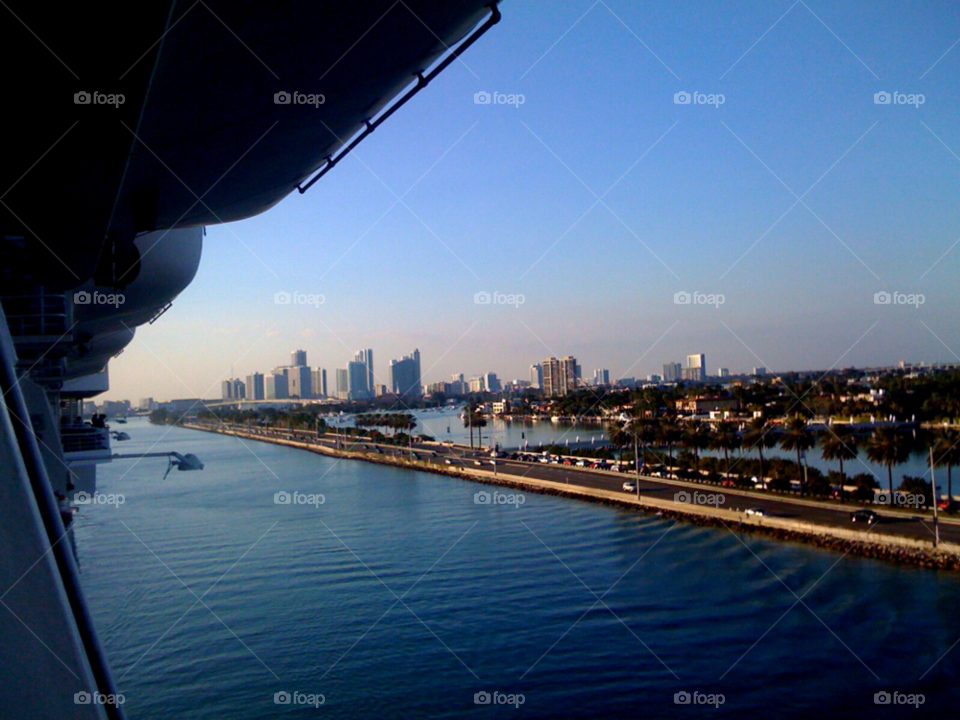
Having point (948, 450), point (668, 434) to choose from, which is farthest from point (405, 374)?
point (948, 450)

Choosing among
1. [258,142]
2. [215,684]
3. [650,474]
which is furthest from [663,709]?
[650,474]

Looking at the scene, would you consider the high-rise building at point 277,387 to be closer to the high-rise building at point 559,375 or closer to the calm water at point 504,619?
the high-rise building at point 559,375

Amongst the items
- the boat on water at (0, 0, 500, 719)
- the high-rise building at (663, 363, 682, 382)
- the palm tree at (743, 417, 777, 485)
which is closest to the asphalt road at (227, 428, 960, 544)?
the palm tree at (743, 417, 777, 485)

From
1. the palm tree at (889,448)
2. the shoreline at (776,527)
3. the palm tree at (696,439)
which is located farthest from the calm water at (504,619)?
the palm tree at (696,439)

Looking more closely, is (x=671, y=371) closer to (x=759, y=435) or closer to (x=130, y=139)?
(x=759, y=435)

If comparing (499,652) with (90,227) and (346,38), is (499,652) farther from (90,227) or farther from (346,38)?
(346,38)
